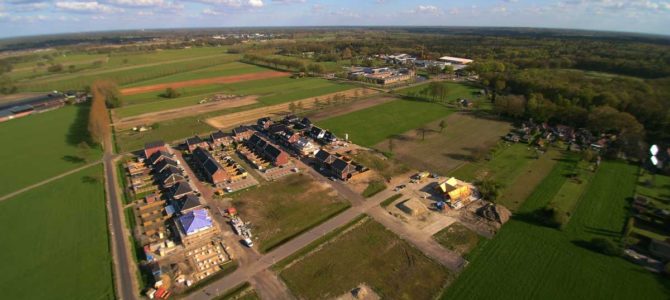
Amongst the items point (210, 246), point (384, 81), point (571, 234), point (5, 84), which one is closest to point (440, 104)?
point (384, 81)

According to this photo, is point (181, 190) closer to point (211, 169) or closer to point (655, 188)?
point (211, 169)

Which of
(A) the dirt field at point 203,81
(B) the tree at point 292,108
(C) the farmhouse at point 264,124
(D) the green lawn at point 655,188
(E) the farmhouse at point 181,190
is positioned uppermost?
(A) the dirt field at point 203,81

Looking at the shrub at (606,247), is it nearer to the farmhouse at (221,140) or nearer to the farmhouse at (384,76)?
the farmhouse at (221,140)

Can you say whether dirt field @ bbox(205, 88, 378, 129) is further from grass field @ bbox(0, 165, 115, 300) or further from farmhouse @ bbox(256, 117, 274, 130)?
grass field @ bbox(0, 165, 115, 300)

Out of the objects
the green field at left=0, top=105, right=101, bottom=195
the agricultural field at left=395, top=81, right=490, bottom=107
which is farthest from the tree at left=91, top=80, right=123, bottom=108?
the agricultural field at left=395, top=81, right=490, bottom=107

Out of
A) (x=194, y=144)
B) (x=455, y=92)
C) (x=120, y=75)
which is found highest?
(x=120, y=75)

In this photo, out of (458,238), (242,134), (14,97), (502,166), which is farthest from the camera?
(14,97)

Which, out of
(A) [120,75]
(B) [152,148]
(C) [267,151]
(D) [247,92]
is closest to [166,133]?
(B) [152,148]

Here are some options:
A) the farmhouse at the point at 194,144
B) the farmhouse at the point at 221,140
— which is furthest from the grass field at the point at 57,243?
the farmhouse at the point at 221,140
